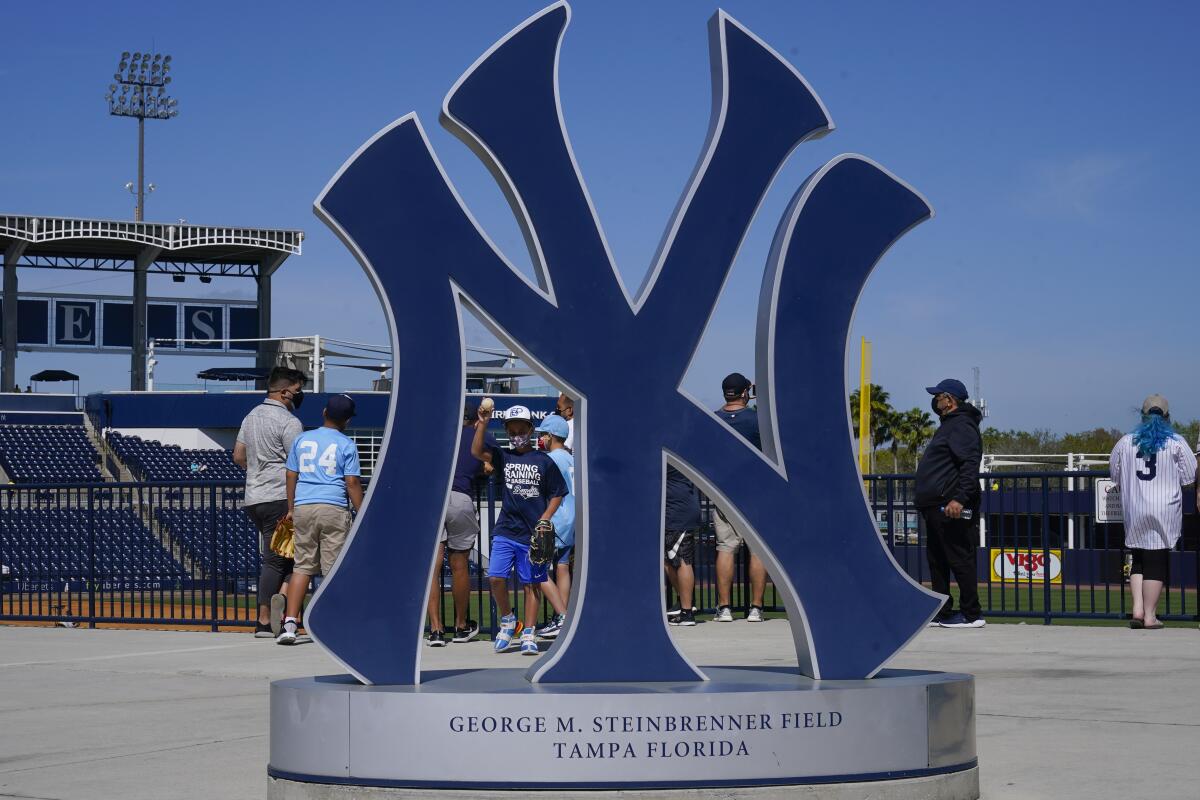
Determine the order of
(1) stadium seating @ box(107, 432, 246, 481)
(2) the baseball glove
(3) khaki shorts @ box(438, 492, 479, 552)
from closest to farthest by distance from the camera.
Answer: (2) the baseball glove
(3) khaki shorts @ box(438, 492, 479, 552)
(1) stadium seating @ box(107, 432, 246, 481)

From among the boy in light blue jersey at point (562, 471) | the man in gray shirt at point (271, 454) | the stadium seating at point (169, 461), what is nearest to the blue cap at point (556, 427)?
the boy in light blue jersey at point (562, 471)

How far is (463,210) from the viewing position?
17.6ft

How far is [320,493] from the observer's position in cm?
970

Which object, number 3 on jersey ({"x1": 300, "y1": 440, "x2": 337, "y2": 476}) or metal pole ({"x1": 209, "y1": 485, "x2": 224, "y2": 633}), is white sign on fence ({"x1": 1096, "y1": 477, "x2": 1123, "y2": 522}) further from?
metal pole ({"x1": 209, "y1": 485, "x2": 224, "y2": 633})

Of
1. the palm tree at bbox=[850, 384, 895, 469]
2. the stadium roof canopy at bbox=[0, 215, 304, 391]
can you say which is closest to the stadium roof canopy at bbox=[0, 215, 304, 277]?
the stadium roof canopy at bbox=[0, 215, 304, 391]

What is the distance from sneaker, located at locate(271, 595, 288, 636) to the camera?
1082 centimetres

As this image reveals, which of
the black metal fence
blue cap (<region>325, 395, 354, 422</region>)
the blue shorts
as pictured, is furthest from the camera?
the black metal fence

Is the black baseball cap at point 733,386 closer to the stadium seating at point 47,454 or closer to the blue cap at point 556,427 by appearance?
the blue cap at point 556,427

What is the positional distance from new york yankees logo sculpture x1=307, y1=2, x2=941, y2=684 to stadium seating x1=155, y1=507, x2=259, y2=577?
7.56 meters

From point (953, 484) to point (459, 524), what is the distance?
3.48 m

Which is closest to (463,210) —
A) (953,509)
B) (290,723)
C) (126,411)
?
(290,723)

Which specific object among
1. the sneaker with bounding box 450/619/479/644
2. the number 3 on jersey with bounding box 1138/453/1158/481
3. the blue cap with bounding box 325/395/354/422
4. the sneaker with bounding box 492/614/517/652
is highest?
the blue cap with bounding box 325/395/354/422

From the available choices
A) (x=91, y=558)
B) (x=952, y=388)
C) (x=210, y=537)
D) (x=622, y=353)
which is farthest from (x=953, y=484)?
(x=91, y=558)

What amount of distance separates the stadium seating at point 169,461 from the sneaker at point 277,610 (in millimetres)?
32752
